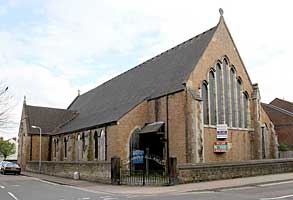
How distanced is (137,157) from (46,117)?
26869mm

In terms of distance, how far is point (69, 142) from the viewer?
1805 inches

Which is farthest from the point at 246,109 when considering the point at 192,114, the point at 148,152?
the point at 148,152

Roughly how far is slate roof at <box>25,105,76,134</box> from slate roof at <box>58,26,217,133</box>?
6.27 metres

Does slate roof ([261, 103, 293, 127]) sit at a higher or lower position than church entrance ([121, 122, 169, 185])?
higher

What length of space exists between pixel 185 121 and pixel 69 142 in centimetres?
2000

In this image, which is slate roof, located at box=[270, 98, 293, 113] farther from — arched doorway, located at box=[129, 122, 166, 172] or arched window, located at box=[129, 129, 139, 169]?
arched window, located at box=[129, 129, 139, 169]

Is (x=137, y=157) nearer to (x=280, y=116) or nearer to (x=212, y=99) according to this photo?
(x=212, y=99)

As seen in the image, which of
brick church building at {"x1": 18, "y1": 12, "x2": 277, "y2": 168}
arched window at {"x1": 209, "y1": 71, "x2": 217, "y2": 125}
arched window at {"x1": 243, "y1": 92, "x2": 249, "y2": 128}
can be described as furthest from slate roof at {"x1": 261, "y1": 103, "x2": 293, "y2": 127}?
arched window at {"x1": 209, "y1": 71, "x2": 217, "y2": 125}

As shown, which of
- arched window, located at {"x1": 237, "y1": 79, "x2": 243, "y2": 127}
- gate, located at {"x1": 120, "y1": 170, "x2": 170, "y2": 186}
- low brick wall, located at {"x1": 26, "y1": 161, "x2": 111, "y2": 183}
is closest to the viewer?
gate, located at {"x1": 120, "y1": 170, "x2": 170, "y2": 186}

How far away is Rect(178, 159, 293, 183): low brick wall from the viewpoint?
2427 cm

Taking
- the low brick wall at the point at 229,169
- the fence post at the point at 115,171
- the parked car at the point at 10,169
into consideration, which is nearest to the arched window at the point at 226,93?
the low brick wall at the point at 229,169

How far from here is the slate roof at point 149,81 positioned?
109ft

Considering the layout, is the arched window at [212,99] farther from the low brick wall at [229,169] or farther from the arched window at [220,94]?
the low brick wall at [229,169]

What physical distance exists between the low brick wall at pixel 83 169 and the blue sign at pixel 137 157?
12.2 feet
